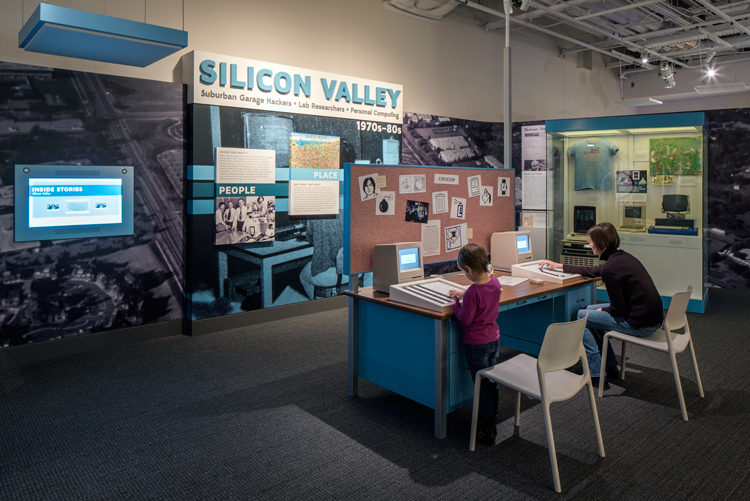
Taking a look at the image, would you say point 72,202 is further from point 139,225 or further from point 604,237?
point 604,237

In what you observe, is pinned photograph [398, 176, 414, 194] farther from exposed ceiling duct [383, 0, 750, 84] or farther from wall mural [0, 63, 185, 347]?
exposed ceiling duct [383, 0, 750, 84]

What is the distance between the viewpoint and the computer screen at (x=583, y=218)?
693 cm

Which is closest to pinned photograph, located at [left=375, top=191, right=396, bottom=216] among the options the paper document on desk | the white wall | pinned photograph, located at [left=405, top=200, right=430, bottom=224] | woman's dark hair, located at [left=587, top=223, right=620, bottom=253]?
pinned photograph, located at [left=405, top=200, right=430, bottom=224]

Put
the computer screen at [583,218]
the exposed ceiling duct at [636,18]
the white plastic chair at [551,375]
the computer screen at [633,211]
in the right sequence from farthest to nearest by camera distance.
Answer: the exposed ceiling duct at [636,18]
the computer screen at [583,218]
the computer screen at [633,211]
the white plastic chair at [551,375]

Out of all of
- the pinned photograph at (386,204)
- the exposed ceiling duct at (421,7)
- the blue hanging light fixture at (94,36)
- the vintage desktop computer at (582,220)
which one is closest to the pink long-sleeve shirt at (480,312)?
the pinned photograph at (386,204)

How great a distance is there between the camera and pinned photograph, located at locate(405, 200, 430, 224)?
383cm

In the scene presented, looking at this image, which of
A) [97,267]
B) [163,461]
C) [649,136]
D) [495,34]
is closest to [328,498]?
[163,461]

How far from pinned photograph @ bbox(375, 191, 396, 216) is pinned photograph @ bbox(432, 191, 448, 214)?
0.39 m

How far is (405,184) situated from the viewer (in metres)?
3.80

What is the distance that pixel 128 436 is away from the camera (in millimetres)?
3113

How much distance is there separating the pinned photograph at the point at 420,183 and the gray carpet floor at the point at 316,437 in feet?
4.72

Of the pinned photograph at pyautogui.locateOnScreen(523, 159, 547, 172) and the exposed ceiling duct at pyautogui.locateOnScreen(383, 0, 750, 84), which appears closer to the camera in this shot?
the exposed ceiling duct at pyautogui.locateOnScreen(383, 0, 750, 84)

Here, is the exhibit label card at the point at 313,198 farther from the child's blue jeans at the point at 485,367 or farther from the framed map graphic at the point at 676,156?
the framed map graphic at the point at 676,156

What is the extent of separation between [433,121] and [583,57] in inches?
195
